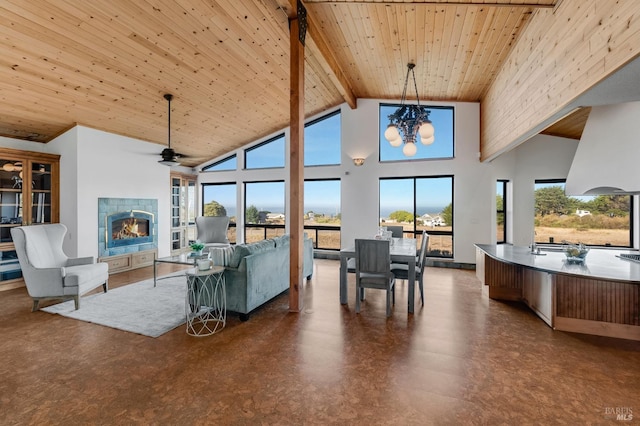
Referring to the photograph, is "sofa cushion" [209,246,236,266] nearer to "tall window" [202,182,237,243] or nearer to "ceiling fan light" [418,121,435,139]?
"ceiling fan light" [418,121,435,139]

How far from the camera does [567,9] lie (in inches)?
104

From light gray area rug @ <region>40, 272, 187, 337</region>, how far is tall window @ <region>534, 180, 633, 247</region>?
7.06 meters

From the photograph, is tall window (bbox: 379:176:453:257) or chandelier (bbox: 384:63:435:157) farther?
tall window (bbox: 379:176:453:257)

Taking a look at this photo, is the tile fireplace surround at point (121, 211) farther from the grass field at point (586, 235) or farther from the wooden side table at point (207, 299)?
the grass field at point (586, 235)

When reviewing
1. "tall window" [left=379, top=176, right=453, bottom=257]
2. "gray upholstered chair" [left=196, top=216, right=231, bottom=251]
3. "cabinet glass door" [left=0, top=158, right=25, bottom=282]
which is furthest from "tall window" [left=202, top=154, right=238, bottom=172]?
"tall window" [left=379, top=176, right=453, bottom=257]

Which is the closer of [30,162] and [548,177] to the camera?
[30,162]

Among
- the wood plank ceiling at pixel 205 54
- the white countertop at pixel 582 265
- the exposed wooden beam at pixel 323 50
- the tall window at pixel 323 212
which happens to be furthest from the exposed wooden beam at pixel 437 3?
the tall window at pixel 323 212

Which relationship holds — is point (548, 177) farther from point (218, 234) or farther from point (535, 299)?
point (218, 234)

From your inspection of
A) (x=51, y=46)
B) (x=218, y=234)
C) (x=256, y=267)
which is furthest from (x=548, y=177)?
(x=51, y=46)

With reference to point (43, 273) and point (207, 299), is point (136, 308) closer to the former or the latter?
point (207, 299)

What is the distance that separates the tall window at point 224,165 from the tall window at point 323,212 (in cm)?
229

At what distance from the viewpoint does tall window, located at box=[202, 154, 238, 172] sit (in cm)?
816

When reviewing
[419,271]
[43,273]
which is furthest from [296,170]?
[43,273]

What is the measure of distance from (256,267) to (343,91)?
3982mm
